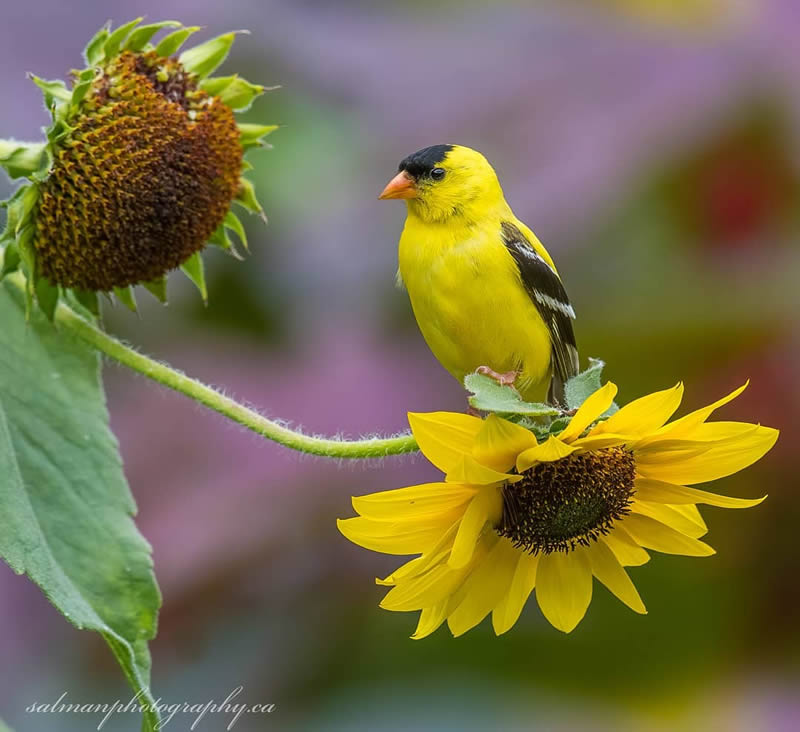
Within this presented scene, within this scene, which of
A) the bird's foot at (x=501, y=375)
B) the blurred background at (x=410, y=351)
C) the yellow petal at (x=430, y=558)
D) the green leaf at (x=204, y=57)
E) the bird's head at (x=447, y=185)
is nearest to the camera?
the yellow petal at (x=430, y=558)

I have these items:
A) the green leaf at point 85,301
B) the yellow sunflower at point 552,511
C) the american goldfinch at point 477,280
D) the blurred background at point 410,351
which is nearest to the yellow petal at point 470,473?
the yellow sunflower at point 552,511

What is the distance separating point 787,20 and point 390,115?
1.50 m

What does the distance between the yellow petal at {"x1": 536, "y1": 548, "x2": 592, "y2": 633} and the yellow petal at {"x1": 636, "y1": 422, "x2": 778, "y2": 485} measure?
13 cm

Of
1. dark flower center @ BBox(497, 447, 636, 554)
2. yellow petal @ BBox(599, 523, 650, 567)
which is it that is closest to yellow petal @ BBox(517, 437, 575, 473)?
dark flower center @ BBox(497, 447, 636, 554)

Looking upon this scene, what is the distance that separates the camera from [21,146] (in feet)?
4.46

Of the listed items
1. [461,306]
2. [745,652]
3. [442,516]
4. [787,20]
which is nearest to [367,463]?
[442,516]

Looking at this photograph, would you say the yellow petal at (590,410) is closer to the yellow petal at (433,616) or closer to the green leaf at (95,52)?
the yellow petal at (433,616)

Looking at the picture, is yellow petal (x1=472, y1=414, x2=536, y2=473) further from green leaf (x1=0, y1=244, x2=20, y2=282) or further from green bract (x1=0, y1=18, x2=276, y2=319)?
green leaf (x1=0, y1=244, x2=20, y2=282)

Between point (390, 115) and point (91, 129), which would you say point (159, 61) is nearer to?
point (91, 129)

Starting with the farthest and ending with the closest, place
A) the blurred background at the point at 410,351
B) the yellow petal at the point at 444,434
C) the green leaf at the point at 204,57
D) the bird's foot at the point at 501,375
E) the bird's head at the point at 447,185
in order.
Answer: the blurred background at the point at 410,351
the bird's head at the point at 447,185
the green leaf at the point at 204,57
the bird's foot at the point at 501,375
the yellow petal at the point at 444,434

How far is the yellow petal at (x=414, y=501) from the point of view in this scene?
3.64 feet

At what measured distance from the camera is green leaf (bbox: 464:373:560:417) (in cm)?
105

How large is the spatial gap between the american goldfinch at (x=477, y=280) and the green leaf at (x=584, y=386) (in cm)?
25

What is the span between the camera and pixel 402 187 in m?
1.59
